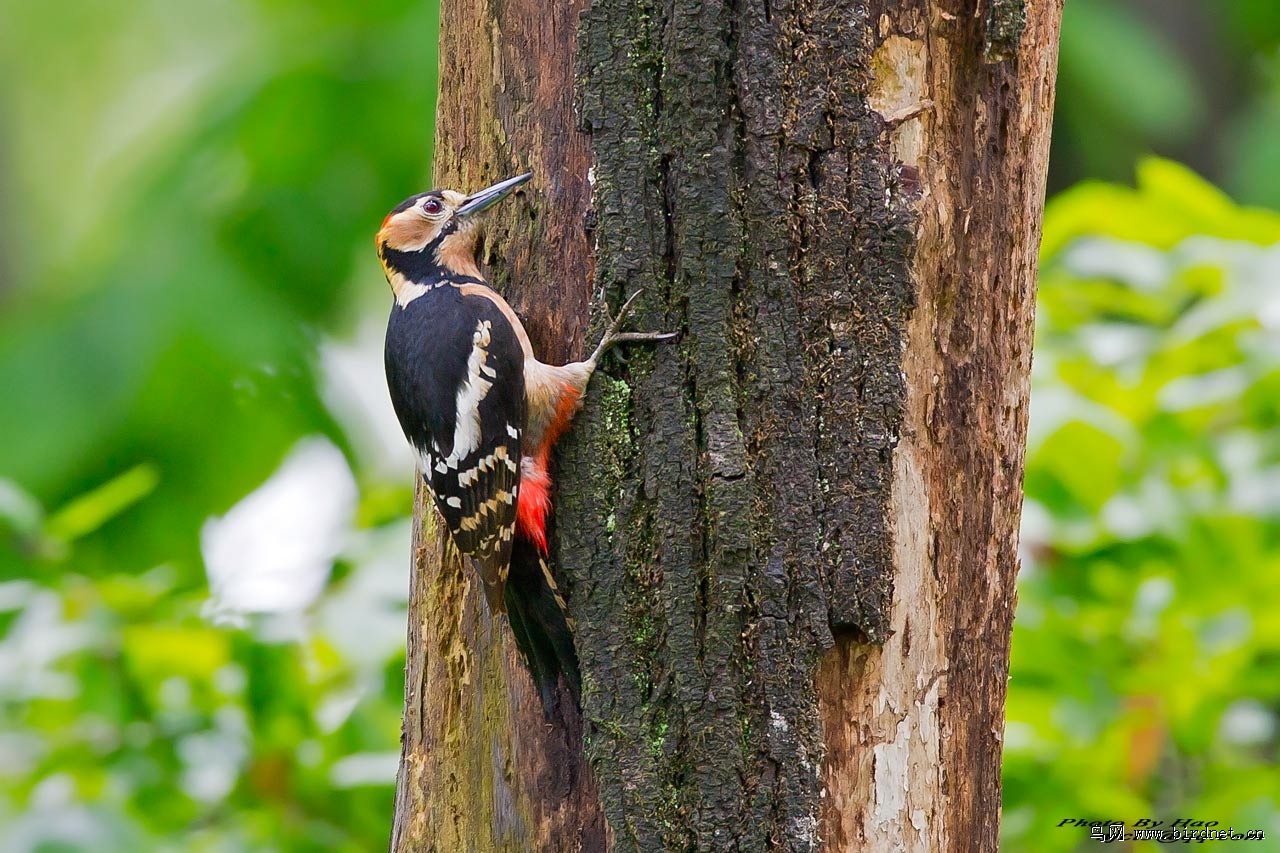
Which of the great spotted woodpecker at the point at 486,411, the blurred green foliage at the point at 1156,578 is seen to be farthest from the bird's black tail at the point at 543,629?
the blurred green foliage at the point at 1156,578

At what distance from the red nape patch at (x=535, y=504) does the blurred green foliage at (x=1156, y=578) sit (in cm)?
124

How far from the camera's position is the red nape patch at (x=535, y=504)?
255 centimetres

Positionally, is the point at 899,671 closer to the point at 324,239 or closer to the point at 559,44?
the point at 559,44

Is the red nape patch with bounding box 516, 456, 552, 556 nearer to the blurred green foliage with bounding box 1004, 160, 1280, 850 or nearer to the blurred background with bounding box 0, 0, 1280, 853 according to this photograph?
the blurred background with bounding box 0, 0, 1280, 853

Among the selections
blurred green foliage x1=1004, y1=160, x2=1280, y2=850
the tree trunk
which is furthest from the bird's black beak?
blurred green foliage x1=1004, y1=160, x2=1280, y2=850

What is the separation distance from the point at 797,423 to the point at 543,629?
2.08 feet

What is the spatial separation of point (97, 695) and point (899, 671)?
2.08m

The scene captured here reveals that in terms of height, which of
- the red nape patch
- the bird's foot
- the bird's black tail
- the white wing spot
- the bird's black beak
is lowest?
the bird's black tail

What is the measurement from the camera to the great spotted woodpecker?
245 centimetres

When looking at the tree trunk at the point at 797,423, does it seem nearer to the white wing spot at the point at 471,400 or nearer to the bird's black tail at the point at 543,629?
the bird's black tail at the point at 543,629

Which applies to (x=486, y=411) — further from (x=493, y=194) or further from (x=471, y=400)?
(x=493, y=194)

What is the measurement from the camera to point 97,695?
3.25 metres

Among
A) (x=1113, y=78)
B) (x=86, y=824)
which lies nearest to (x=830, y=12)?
(x=86, y=824)

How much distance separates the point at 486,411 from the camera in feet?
9.43
